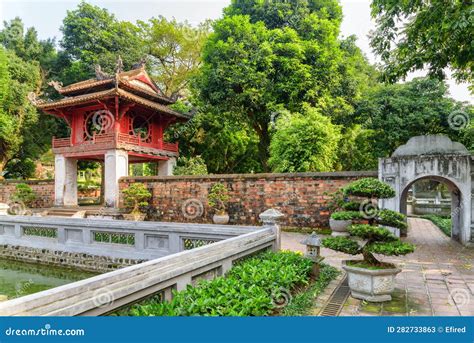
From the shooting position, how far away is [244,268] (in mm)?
4836

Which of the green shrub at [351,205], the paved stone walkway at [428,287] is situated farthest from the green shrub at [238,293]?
the green shrub at [351,205]

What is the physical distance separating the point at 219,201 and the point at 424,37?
8.84 metres

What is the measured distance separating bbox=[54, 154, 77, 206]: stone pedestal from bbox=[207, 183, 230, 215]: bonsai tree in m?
8.73

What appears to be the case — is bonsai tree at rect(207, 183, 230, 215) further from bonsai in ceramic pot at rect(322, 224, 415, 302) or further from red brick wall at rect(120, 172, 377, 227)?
bonsai in ceramic pot at rect(322, 224, 415, 302)

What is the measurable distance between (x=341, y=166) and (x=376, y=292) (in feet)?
50.7

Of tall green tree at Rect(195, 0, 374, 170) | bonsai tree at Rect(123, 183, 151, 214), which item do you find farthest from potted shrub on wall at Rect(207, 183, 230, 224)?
tall green tree at Rect(195, 0, 374, 170)

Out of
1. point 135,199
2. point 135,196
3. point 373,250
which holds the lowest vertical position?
point 373,250

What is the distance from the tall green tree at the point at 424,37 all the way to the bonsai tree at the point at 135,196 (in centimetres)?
1067

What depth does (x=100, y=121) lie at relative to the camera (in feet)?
55.7

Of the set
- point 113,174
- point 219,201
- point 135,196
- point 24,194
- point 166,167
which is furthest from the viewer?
point 166,167

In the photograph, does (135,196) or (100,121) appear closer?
(135,196)

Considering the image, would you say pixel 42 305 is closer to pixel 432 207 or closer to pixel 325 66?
pixel 325 66

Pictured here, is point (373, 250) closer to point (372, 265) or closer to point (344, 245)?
point (372, 265)

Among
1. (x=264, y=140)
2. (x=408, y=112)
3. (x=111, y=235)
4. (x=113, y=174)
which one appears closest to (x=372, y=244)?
(x=111, y=235)
